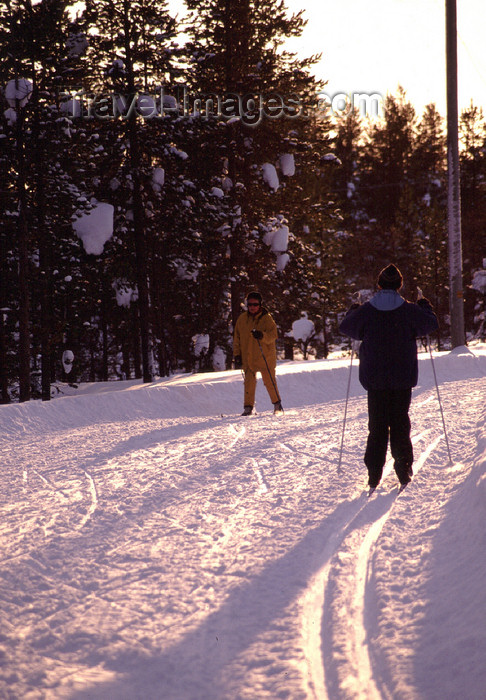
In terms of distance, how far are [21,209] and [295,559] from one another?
16.5 metres

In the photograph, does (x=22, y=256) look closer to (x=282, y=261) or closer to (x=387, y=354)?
(x=282, y=261)

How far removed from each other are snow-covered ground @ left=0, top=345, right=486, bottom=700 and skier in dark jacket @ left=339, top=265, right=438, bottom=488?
0.51 meters

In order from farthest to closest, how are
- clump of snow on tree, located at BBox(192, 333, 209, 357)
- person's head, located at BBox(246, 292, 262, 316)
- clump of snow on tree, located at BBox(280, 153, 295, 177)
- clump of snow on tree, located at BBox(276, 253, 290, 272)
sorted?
1. clump of snow on tree, located at BBox(192, 333, 209, 357)
2. clump of snow on tree, located at BBox(280, 153, 295, 177)
3. clump of snow on tree, located at BBox(276, 253, 290, 272)
4. person's head, located at BBox(246, 292, 262, 316)

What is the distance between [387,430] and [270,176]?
18.2 m

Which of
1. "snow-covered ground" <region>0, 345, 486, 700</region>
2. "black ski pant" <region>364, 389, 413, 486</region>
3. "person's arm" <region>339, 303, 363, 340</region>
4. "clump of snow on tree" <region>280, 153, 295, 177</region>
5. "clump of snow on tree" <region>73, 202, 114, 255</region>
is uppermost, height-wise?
"clump of snow on tree" <region>280, 153, 295, 177</region>

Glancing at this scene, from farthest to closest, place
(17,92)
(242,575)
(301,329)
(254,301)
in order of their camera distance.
Answer: (301,329) → (17,92) → (254,301) → (242,575)

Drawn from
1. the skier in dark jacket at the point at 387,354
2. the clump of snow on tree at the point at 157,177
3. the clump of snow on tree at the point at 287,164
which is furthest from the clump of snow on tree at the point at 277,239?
the skier in dark jacket at the point at 387,354

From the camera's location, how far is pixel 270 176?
2331 centimetres

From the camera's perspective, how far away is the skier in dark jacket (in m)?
6.29

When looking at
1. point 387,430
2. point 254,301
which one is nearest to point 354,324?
point 387,430

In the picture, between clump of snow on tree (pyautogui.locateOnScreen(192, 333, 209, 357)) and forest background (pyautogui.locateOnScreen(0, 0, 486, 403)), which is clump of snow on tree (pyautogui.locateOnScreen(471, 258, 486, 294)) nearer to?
forest background (pyautogui.locateOnScreen(0, 0, 486, 403))

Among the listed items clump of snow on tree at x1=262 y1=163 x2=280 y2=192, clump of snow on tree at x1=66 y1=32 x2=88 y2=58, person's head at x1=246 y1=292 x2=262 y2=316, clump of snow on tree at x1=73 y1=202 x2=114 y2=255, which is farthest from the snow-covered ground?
clump of snow on tree at x1=262 y1=163 x2=280 y2=192

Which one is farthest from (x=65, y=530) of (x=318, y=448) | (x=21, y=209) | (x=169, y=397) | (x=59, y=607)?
(x=21, y=209)

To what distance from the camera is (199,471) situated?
7.46 m
